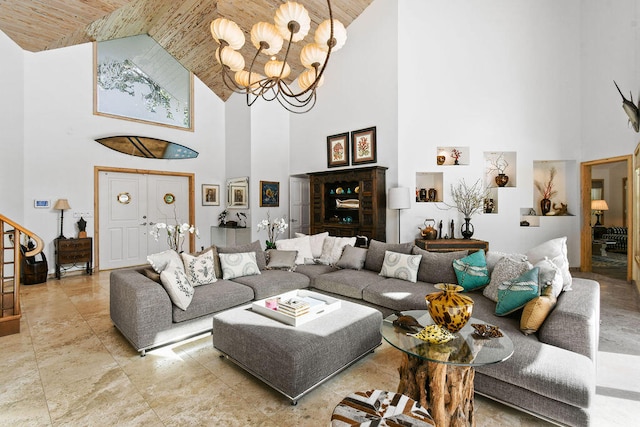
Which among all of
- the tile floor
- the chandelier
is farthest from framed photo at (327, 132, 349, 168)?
the tile floor

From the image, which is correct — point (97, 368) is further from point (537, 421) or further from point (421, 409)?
point (537, 421)

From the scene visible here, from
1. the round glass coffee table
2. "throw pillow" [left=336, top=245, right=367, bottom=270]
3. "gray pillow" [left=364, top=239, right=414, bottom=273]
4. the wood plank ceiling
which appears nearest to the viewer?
the round glass coffee table

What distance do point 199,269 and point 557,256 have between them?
3432 mm

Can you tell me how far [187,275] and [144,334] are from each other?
76cm

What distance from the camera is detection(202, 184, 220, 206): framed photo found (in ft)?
23.9

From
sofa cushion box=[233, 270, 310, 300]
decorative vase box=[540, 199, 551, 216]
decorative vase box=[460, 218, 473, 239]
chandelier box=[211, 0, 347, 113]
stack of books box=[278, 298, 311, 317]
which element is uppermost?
chandelier box=[211, 0, 347, 113]

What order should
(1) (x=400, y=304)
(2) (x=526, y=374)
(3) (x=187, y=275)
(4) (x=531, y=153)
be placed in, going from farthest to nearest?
(4) (x=531, y=153) < (3) (x=187, y=275) < (1) (x=400, y=304) < (2) (x=526, y=374)

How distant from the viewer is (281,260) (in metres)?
4.11

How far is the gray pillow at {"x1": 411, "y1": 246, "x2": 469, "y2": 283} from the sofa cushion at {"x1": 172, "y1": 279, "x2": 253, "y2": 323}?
76.0 inches

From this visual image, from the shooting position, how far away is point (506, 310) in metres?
2.35

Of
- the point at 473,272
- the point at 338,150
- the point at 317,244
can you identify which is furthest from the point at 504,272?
the point at 338,150

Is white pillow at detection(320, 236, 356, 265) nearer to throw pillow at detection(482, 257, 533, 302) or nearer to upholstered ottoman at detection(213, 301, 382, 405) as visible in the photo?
upholstered ottoman at detection(213, 301, 382, 405)

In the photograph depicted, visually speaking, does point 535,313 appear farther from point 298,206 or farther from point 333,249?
point 298,206

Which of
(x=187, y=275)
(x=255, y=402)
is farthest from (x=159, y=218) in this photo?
(x=255, y=402)
